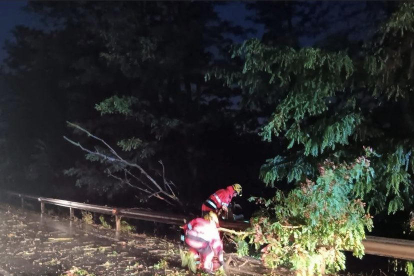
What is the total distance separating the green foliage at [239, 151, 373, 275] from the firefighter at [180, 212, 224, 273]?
0.58 m

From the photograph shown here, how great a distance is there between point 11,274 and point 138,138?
716 centimetres

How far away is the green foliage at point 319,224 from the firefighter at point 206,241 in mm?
576

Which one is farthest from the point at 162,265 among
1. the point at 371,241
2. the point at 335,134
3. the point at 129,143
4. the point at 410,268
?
the point at 129,143

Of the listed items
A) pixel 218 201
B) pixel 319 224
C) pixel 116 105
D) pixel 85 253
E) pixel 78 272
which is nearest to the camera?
pixel 319 224

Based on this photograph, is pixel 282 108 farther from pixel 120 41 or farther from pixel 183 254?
pixel 120 41

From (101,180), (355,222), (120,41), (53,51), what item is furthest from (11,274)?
(53,51)

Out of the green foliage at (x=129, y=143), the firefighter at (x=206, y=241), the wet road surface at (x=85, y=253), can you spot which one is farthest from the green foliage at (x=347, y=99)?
the green foliage at (x=129, y=143)

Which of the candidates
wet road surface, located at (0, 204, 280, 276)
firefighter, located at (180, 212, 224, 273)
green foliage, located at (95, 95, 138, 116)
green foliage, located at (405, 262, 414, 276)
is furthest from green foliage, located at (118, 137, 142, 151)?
green foliage, located at (405, 262, 414, 276)

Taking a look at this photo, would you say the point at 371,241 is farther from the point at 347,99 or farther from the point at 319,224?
the point at 347,99

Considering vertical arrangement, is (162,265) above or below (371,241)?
below

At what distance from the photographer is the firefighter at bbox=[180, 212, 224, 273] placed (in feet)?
19.1

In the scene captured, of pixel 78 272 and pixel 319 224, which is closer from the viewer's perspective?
pixel 319 224

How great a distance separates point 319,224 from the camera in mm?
5348

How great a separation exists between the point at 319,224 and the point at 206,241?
1.55 metres
